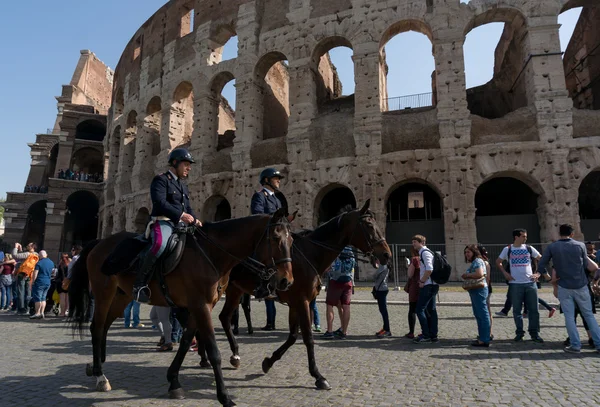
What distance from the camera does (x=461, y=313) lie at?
8969mm

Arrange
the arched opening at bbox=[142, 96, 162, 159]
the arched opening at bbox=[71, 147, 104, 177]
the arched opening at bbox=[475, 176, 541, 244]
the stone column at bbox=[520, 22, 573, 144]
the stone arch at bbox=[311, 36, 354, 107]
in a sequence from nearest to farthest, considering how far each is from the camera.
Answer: the stone column at bbox=[520, 22, 573, 144] → the arched opening at bbox=[475, 176, 541, 244] → the stone arch at bbox=[311, 36, 354, 107] → the arched opening at bbox=[142, 96, 162, 159] → the arched opening at bbox=[71, 147, 104, 177]

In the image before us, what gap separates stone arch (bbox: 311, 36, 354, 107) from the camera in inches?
665

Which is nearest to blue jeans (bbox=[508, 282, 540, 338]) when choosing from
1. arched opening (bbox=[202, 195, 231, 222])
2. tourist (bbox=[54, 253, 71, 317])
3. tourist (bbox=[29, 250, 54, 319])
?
tourist (bbox=[54, 253, 71, 317])

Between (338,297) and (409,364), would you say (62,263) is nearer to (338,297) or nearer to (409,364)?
(338,297)

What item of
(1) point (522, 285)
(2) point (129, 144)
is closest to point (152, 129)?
(2) point (129, 144)

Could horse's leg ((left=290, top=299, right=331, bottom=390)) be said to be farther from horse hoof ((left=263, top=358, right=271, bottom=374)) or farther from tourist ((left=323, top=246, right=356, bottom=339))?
tourist ((left=323, top=246, right=356, bottom=339))

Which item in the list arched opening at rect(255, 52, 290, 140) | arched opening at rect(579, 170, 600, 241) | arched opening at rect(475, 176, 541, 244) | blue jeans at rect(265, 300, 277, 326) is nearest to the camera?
blue jeans at rect(265, 300, 277, 326)

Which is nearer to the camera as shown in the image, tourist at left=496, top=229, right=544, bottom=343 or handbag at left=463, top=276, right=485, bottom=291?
handbag at left=463, top=276, right=485, bottom=291

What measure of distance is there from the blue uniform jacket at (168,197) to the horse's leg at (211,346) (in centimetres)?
105

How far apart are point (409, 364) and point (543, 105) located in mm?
13377

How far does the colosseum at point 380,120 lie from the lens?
13.8 metres

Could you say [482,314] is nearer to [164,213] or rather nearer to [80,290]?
[164,213]

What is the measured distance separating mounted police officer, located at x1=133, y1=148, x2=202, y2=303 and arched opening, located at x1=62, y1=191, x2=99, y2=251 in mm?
29122

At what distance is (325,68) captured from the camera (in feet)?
70.9
